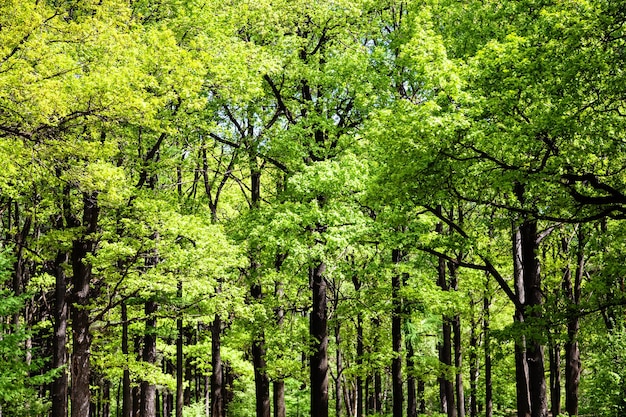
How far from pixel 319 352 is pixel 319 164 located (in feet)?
19.9

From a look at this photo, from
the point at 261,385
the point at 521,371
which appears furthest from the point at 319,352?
the point at 521,371

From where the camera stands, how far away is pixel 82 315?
13.5 m

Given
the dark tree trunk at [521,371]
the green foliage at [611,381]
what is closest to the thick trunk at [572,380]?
the green foliage at [611,381]

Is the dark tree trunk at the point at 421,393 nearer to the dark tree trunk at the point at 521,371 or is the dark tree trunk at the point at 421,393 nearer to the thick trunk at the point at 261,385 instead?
the thick trunk at the point at 261,385

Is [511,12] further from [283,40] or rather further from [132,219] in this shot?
[132,219]

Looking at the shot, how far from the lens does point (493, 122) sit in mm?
9938

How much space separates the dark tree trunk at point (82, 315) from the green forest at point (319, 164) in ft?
0.22

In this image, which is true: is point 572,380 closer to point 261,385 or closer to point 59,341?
point 261,385

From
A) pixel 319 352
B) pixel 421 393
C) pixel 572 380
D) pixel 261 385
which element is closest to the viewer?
pixel 319 352

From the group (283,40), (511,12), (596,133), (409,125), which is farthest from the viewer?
(283,40)

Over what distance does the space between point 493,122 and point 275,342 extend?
11.2 meters

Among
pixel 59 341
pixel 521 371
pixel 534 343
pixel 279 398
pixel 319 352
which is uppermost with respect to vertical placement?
pixel 534 343

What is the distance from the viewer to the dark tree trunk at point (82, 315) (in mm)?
13234

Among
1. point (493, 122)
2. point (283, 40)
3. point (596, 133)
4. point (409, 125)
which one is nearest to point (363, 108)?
point (283, 40)
